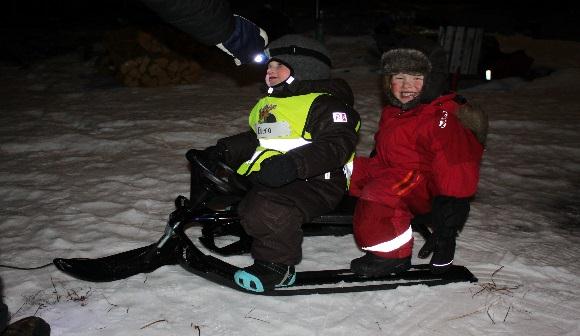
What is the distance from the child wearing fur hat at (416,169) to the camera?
279 centimetres

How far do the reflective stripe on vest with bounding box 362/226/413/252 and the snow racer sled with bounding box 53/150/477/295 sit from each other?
0.38ft

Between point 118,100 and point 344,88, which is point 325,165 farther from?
point 118,100

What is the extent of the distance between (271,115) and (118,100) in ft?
18.6

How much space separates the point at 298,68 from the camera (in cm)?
311

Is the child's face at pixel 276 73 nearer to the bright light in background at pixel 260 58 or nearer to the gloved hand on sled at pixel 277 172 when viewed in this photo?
the bright light in background at pixel 260 58

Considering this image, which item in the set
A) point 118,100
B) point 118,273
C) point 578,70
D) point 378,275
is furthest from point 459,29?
point 118,273

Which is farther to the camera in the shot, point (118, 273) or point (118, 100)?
point (118, 100)

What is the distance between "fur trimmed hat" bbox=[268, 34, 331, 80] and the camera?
309 cm

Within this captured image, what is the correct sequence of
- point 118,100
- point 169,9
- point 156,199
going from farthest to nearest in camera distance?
point 118,100 → point 156,199 → point 169,9

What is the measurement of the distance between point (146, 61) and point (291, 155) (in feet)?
23.6

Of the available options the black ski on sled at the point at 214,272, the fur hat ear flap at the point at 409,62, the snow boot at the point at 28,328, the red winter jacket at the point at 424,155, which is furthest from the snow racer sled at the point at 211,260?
the fur hat ear flap at the point at 409,62

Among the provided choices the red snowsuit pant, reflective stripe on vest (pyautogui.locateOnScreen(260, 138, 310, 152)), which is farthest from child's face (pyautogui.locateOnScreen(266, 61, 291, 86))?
the red snowsuit pant

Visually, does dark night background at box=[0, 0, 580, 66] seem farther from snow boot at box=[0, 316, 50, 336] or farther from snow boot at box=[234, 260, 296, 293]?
snow boot at box=[0, 316, 50, 336]

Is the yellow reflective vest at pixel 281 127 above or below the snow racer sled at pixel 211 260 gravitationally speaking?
above
